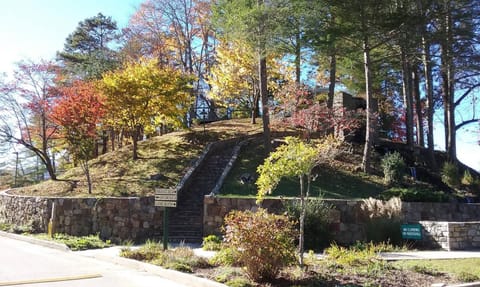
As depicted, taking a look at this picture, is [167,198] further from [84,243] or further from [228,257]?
[84,243]

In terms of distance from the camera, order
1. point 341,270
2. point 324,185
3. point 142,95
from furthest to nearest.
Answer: point 142,95 → point 324,185 → point 341,270

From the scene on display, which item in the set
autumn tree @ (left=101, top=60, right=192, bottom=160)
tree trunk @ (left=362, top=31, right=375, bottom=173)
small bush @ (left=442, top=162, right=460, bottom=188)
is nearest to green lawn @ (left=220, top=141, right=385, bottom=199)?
tree trunk @ (left=362, top=31, right=375, bottom=173)

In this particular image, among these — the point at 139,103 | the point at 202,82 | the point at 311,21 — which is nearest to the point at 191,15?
the point at 202,82

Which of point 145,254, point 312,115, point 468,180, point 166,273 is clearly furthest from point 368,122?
point 166,273

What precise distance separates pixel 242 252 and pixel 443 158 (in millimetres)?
21352

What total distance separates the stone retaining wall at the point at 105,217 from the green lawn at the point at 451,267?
9.46 m

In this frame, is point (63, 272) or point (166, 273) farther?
point (63, 272)

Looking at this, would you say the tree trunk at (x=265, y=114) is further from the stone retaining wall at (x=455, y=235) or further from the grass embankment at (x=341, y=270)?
the grass embankment at (x=341, y=270)

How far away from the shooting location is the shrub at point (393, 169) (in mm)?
20094

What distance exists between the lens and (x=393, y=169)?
66.4 ft

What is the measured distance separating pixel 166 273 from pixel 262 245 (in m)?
2.50

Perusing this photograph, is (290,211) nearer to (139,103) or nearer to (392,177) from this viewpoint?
(392,177)

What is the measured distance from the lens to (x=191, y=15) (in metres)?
35.5

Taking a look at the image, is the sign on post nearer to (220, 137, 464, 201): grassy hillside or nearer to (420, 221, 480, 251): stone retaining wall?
(220, 137, 464, 201): grassy hillside
